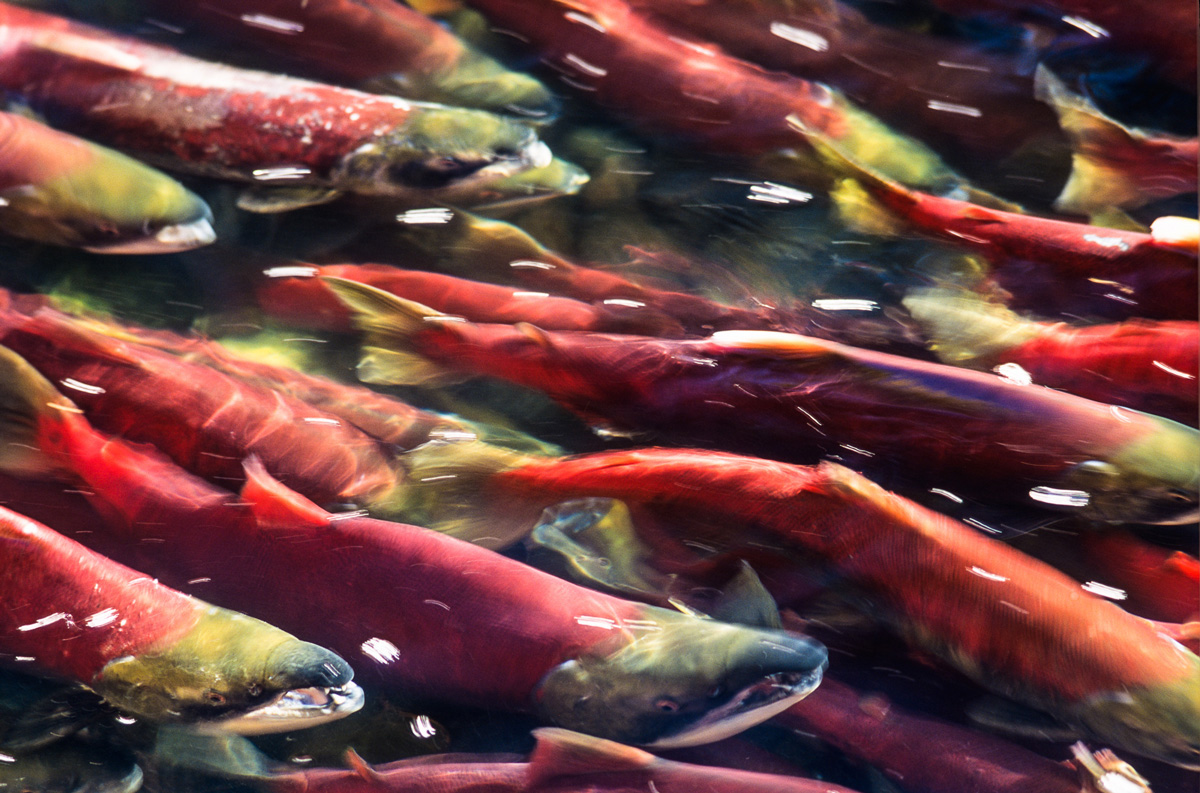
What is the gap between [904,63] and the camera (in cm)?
66

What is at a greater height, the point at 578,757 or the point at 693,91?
the point at 693,91

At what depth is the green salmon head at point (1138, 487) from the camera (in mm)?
514

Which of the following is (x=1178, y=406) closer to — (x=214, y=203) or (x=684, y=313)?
(x=684, y=313)

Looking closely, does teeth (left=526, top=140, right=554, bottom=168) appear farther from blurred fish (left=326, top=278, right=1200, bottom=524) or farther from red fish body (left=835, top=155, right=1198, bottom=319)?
red fish body (left=835, top=155, right=1198, bottom=319)

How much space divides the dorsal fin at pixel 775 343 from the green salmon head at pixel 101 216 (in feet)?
1.28

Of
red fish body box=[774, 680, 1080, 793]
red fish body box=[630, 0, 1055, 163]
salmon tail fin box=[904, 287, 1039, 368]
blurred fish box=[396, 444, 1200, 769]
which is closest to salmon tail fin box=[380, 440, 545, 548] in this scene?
blurred fish box=[396, 444, 1200, 769]

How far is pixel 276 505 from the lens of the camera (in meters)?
0.50

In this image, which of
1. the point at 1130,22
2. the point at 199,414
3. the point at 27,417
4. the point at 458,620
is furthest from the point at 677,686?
the point at 1130,22

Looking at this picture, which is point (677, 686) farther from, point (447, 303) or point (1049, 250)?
point (1049, 250)

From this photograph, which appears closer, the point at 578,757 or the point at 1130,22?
the point at 578,757

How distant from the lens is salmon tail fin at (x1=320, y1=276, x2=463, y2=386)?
55cm

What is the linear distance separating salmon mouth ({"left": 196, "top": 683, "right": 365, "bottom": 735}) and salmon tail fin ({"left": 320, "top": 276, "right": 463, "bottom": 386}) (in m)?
0.20

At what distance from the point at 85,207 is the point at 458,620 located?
1.36 feet

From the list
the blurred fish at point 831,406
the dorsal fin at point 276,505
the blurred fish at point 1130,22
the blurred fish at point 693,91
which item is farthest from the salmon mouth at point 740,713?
the blurred fish at point 1130,22
